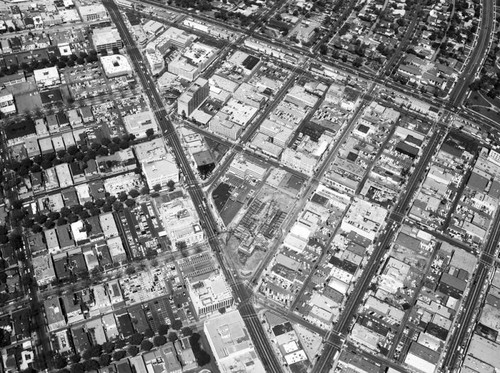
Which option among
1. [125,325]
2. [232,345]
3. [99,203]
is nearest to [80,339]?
[125,325]

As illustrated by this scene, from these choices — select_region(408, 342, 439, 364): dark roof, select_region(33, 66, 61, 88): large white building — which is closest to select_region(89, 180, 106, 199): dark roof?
select_region(33, 66, 61, 88): large white building

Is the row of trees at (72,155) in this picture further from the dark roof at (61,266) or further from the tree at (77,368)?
the tree at (77,368)

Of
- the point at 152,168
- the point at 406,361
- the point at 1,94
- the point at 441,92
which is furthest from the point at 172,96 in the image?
the point at 406,361

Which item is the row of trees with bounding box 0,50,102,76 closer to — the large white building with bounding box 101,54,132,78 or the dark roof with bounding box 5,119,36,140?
the large white building with bounding box 101,54,132,78

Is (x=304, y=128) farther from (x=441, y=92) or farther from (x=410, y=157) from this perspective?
(x=441, y=92)

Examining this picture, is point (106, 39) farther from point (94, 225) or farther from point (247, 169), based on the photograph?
point (94, 225)
